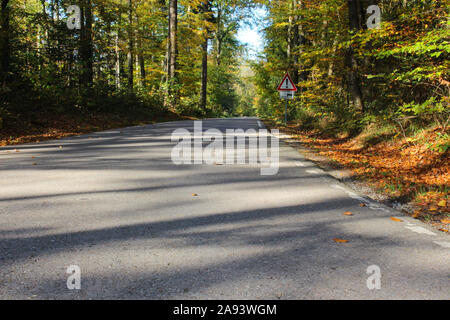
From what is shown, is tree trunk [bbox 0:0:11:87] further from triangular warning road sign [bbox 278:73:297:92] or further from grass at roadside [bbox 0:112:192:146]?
triangular warning road sign [bbox 278:73:297:92]

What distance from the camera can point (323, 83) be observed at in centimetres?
1970

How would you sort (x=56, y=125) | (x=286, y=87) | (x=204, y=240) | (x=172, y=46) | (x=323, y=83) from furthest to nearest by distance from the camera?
(x=172, y=46) < (x=323, y=83) < (x=286, y=87) < (x=56, y=125) < (x=204, y=240)

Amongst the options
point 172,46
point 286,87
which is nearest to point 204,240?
point 286,87

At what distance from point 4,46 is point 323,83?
14.7m

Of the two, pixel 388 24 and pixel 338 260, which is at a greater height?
pixel 388 24

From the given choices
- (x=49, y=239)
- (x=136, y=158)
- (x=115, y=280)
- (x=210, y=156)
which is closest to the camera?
(x=115, y=280)

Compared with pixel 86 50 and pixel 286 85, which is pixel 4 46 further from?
pixel 286 85

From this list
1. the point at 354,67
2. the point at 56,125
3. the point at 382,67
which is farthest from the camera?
the point at 56,125

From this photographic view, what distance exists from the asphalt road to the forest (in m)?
1.85

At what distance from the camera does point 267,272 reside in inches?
114
